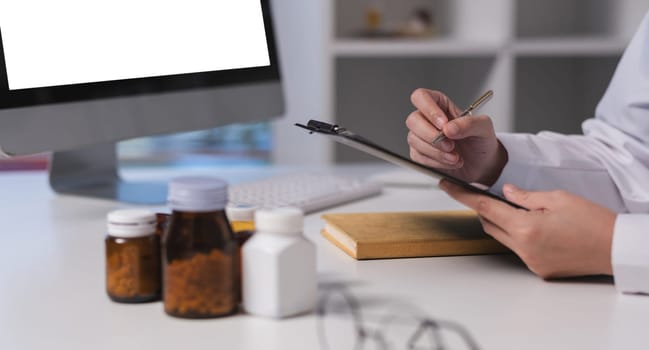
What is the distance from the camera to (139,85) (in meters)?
1.21

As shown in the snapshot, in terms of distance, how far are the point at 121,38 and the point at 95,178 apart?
39cm

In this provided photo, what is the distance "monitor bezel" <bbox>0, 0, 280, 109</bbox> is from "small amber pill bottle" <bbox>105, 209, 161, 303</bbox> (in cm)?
36

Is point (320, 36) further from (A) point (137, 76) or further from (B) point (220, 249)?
(B) point (220, 249)

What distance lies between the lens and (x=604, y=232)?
84 centimetres

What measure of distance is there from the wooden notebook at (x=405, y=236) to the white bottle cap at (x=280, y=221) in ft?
0.76

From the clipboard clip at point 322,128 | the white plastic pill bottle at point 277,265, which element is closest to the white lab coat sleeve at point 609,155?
the clipboard clip at point 322,128

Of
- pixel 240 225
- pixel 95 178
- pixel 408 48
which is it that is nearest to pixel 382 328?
pixel 240 225

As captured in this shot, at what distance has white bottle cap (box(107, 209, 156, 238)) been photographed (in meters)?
0.73

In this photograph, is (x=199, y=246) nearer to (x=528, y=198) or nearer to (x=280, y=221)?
(x=280, y=221)

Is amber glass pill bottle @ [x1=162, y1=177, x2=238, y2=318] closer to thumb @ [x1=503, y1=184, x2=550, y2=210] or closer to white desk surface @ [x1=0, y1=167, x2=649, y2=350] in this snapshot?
white desk surface @ [x1=0, y1=167, x2=649, y2=350]

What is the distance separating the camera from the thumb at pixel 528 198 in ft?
2.85

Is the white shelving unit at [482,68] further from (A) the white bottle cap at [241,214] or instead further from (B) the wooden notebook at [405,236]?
(A) the white bottle cap at [241,214]

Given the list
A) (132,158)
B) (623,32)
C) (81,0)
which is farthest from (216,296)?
(132,158)

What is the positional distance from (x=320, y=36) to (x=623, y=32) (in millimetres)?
878
